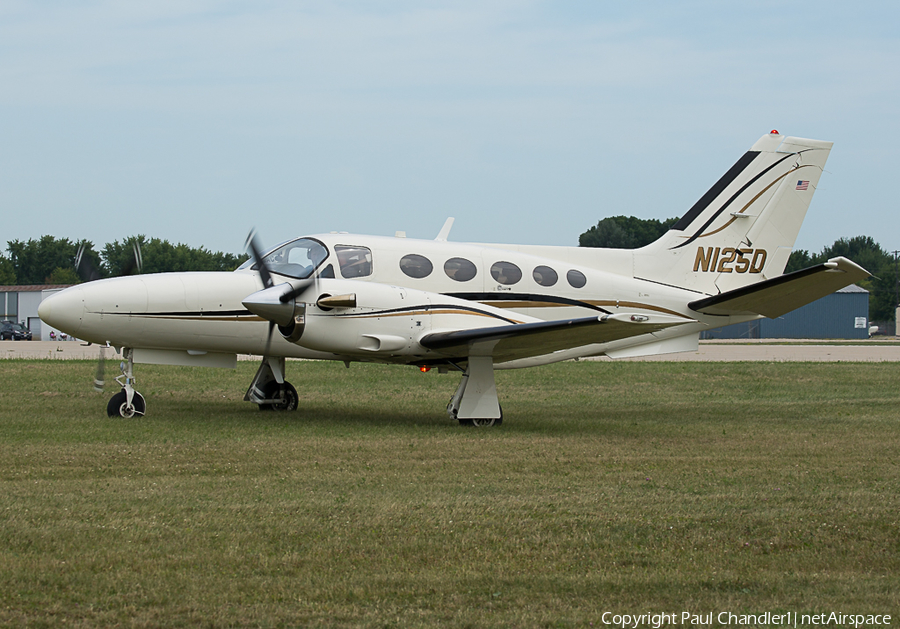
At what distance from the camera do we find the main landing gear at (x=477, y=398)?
44.6 ft

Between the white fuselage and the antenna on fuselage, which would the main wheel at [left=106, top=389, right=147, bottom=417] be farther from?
the antenna on fuselage

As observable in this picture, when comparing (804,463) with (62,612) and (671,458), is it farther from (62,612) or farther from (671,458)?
(62,612)

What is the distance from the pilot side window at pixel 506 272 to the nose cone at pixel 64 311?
6.75 meters

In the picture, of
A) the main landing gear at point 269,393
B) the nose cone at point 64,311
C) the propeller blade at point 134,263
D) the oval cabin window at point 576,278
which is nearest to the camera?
the nose cone at point 64,311

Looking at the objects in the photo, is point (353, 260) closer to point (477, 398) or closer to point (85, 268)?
point (477, 398)

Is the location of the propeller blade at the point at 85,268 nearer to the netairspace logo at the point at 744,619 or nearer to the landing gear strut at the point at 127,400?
the landing gear strut at the point at 127,400

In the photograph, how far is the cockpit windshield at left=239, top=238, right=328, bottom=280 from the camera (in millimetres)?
13766

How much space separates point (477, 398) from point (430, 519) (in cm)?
671

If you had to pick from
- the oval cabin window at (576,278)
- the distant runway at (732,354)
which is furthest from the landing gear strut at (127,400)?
the distant runway at (732,354)

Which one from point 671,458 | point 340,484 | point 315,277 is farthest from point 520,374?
point 340,484

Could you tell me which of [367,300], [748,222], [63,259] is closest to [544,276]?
[367,300]

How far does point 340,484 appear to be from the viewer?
840 cm

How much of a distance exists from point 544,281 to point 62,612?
455 inches

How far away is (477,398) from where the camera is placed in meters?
13.6
